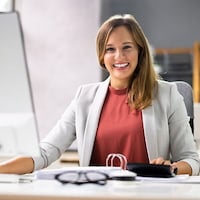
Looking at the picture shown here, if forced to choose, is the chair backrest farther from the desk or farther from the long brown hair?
the desk

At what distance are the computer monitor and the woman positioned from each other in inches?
25.7

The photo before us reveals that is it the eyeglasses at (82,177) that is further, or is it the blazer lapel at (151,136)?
the blazer lapel at (151,136)

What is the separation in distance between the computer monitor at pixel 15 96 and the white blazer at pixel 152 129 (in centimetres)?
67

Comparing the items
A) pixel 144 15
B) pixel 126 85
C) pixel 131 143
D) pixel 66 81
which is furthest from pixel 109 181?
pixel 144 15

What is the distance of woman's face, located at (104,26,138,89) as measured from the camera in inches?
69.1

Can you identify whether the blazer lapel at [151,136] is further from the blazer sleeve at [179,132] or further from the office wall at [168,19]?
the office wall at [168,19]

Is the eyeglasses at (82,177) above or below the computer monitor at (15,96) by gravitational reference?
below

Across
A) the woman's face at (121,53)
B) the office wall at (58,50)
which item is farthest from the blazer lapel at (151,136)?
the office wall at (58,50)

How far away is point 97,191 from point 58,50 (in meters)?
3.17

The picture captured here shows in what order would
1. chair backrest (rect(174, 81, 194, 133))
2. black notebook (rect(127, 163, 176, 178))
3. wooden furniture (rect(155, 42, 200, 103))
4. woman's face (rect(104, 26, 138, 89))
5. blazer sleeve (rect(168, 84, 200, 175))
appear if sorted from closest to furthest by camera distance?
1. black notebook (rect(127, 163, 176, 178))
2. blazer sleeve (rect(168, 84, 200, 175))
3. woman's face (rect(104, 26, 138, 89))
4. chair backrest (rect(174, 81, 194, 133))
5. wooden furniture (rect(155, 42, 200, 103))

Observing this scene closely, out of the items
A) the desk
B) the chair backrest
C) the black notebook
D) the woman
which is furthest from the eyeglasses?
the chair backrest

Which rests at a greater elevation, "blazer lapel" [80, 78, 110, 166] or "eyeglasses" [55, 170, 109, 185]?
"eyeglasses" [55, 170, 109, 185]

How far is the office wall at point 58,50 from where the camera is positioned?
3932mm

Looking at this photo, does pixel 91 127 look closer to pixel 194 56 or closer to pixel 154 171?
pixel 154 171
